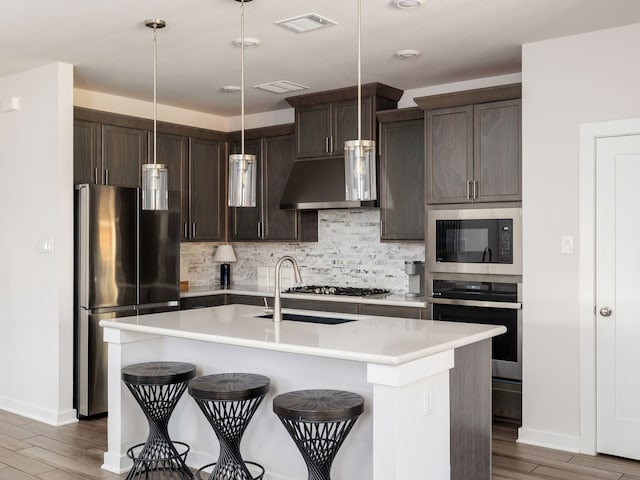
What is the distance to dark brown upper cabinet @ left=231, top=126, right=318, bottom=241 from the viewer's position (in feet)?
21.0

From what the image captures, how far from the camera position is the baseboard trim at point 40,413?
16.2 ft

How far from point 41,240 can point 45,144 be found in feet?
2.42

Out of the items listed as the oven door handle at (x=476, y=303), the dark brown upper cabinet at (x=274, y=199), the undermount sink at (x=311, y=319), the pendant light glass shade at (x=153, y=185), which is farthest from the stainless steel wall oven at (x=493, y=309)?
the pendant light glass shade at (x=153, y=185)

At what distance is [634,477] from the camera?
12.5 feet

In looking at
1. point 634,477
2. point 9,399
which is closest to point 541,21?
point 634,477

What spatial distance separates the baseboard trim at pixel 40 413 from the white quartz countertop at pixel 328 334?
4.81 ft

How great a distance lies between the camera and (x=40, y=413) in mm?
5059

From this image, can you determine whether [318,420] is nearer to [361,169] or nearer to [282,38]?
[361,169]

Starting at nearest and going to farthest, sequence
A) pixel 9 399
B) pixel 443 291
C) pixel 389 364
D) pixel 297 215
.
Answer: pixel 389 364
pixel 443 291
pixel 9 399
pixel 297 215

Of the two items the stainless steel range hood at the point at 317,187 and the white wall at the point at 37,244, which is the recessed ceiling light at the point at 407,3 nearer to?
the stainless steel range hood at the point at 317,187

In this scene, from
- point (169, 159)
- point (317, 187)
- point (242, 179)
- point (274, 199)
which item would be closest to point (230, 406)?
point (242, 179)

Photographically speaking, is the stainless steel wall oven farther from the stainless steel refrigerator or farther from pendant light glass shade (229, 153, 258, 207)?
the stainless steel refrigerator

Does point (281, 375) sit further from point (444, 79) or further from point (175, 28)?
point (444, 79)

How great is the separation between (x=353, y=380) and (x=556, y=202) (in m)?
1.97
